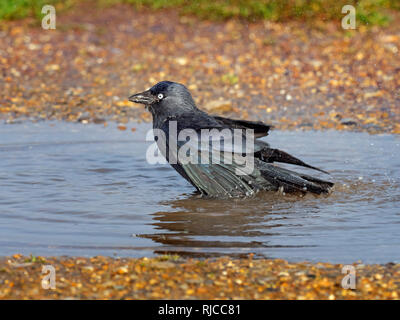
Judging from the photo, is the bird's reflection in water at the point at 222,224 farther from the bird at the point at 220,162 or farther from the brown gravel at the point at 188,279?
the brown gravel at the point at 188,279

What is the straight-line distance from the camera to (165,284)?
443 centimetres

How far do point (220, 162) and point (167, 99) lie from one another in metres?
0.84

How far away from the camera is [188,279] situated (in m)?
4.51

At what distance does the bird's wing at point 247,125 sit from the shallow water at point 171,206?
673mm

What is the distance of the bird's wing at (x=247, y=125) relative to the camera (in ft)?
23.5

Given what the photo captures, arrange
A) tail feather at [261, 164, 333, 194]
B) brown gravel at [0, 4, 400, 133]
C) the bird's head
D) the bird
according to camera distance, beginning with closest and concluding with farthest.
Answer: the bird
tail feather at [261, 164, 333, 194]
the bird's head
brown gravel at [0, 4, 400, 133]

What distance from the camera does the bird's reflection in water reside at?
5.25 m

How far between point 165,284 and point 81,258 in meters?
0.75

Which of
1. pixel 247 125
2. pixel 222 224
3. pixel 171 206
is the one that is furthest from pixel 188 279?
pixel 247 125

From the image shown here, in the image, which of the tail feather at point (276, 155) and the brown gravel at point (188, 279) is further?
the tail feather at point (276, 155)

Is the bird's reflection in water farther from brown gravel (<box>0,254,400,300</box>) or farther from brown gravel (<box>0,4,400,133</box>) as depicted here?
brown gravel (<box>0,4,400,133</box>)

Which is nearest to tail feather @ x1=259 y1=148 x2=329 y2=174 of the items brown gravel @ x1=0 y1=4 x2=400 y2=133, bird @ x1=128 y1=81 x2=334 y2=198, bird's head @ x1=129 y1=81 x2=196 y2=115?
bird @ x1=128 y1=81 x2=334 y2=198

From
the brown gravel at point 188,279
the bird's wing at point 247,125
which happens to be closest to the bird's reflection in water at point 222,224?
the brown gravel at point 188,279
